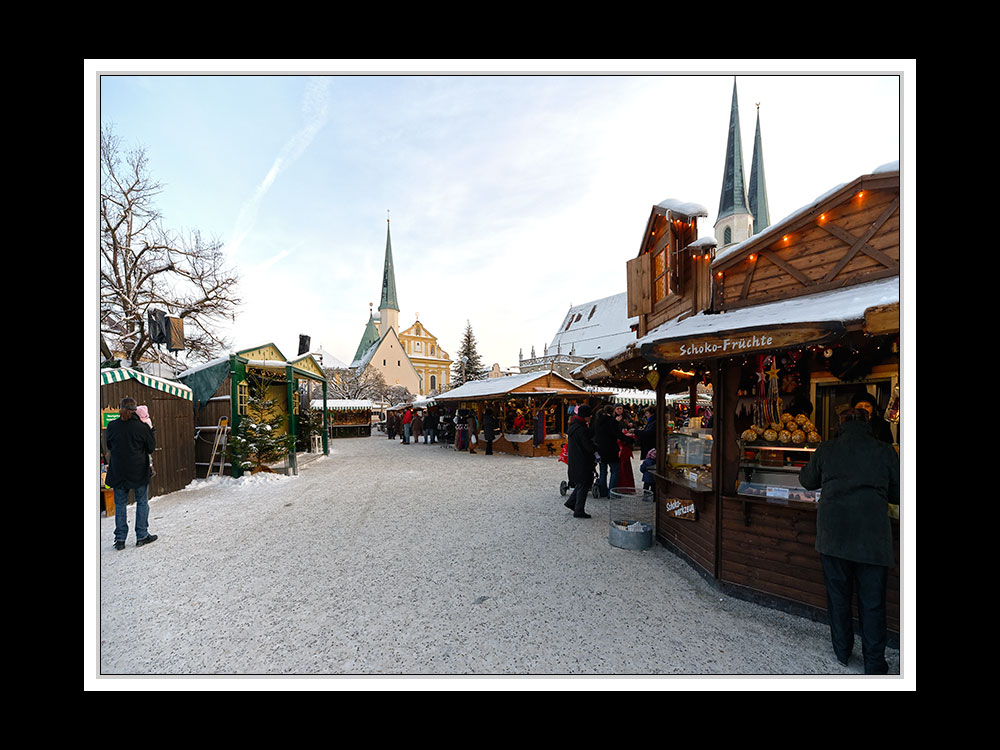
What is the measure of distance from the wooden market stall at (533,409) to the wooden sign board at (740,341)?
10.8m

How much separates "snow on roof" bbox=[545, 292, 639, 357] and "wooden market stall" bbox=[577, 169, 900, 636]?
38.4m

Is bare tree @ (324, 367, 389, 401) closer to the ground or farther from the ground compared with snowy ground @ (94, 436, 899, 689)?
farther from the ground

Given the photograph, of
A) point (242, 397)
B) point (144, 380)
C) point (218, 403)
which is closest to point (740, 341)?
point (144, 380)

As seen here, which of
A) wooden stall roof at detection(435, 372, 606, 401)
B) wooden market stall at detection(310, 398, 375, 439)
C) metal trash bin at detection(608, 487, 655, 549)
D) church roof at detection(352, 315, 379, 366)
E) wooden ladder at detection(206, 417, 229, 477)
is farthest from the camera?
church roof at detection(352, 315, 379, 366)

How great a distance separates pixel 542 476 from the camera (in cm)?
1063

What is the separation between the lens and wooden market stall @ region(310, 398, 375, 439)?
26964 mm

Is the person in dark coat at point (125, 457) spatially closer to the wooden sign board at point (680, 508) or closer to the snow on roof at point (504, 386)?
the wooden sign board at point (680, 508)

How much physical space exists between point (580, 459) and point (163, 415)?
853cm

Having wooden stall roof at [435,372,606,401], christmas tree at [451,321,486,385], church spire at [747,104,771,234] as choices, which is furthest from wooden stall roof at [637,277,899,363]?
church spire at [747,104,771,234]

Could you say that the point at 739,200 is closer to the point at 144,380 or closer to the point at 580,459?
the point at 580,459

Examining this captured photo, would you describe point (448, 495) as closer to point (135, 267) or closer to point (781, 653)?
point (781, 653)

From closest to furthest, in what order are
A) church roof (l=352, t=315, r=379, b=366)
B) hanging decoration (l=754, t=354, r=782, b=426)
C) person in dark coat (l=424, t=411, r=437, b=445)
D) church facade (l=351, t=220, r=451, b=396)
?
hanging decoration (l=754, t=354, r=782, b=426) < person in dark coat (l=424, t=411, r=437, b=445) < church facade (l=351, t=220, r=451, b=396) < church roof (l=352, t=315, r=379, b=366)

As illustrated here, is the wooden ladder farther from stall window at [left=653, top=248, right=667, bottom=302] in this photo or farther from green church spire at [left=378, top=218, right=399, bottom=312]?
green church spire at [left=378, top=218, right=399, bottom=312]
